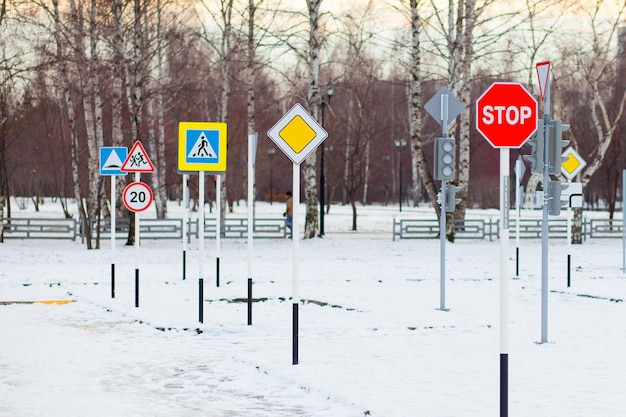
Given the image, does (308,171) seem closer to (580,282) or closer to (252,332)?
(580,282)

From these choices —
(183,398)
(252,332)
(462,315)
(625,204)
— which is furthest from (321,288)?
(183,398)

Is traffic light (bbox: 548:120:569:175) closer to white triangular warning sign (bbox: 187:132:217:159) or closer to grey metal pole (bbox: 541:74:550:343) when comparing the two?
grey metal pole (bbox: 541:74:550:343)

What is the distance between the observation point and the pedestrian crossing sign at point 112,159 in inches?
680

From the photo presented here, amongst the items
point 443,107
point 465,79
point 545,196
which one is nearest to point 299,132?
point 545,196

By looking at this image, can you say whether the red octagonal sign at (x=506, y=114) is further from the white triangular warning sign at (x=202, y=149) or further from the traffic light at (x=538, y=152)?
the white triangular warning sign at (x=202, y=149)

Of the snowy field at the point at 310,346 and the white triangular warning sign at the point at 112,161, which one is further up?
the white triangular warning sign at the point at 112,161

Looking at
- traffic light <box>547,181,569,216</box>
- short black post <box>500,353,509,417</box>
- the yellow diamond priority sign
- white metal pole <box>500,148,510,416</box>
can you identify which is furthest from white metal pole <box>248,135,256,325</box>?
short black post <box>500,353,509,417</box>

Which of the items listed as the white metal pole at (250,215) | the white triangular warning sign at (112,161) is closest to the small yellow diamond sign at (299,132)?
the white metal pole at (250,215)

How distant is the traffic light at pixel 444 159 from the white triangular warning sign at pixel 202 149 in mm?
3435

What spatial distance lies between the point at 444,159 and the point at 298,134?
192 inches

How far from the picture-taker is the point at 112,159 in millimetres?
17344

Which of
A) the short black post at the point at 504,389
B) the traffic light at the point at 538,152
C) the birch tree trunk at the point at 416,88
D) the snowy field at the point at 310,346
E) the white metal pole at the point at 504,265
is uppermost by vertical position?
the birch tree trunk at the point at 416,88

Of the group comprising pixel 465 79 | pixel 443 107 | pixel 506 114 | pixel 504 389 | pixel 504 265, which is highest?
pixel 465 79

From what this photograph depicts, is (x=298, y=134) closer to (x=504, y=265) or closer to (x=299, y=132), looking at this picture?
(x=299, y=132)
